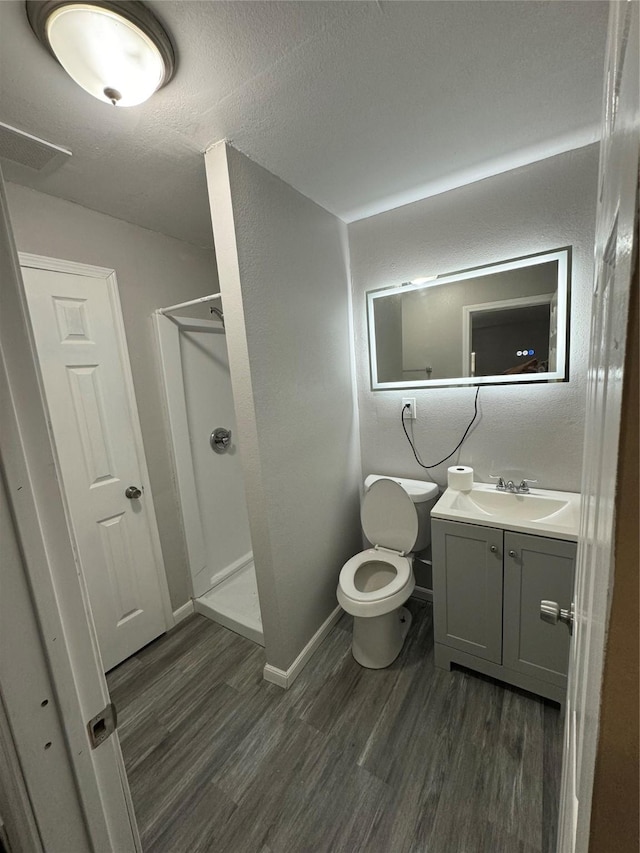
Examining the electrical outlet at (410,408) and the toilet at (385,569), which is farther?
the electrical outlet at (410,408)

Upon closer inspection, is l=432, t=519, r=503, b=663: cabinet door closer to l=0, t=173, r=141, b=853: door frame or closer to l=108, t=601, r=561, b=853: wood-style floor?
l=108, t=601, r=561, b=853: wood-style floor

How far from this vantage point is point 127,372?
1.83 m

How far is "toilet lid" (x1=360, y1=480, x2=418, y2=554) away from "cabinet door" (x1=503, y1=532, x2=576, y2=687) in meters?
0.50

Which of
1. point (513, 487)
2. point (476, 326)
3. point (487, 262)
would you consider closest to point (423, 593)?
point (513, 487)

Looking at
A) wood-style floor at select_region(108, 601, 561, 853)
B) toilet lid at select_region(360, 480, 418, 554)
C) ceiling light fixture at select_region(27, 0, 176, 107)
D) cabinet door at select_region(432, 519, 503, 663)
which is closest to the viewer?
ceiling light fixture at select_region(27, 0, 176, 107)

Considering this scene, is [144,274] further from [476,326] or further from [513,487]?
[513,487]

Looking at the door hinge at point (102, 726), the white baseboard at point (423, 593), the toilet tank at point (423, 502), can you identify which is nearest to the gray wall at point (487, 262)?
the toilet tank at point (423, 502)

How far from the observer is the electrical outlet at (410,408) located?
200 cm

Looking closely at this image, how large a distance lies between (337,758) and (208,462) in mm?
1689

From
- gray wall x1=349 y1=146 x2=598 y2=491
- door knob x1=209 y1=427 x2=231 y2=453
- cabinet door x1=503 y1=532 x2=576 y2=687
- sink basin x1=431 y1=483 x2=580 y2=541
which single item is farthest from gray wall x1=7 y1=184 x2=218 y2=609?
cabinet door x1=503 y1=532 x2=576 y2=687

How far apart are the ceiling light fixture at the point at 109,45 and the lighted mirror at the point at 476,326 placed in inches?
53.6

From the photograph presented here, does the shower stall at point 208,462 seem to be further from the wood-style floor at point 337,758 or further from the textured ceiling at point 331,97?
the textured ceiling at point 331,97

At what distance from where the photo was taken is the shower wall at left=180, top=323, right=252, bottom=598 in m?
2.21

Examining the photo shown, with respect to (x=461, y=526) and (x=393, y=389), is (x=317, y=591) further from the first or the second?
(x=393, y=389)
